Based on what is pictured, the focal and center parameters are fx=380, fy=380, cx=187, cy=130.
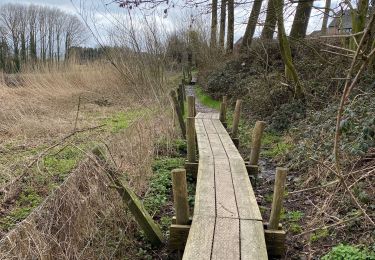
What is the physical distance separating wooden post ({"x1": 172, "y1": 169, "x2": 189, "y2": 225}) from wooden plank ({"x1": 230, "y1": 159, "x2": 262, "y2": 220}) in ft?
1.66

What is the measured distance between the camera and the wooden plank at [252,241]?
9.08 ft

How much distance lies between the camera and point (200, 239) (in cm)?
297

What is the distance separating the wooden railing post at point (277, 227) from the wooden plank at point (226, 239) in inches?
14.5

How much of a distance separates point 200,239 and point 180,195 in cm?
53

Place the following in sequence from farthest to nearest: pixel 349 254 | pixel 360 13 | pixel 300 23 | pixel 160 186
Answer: pixel 300 23 → pixel 360 13 → pixel 160 186 → pixel 349 254

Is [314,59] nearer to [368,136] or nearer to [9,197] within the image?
[368,136]

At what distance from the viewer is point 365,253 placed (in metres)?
3.23

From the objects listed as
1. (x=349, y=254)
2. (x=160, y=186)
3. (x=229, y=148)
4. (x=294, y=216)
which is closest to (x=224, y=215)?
(x=349, y=254)

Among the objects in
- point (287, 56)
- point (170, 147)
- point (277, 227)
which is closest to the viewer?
point (277, 227)

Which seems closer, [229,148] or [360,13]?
[229,148]

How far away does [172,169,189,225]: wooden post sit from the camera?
332cm

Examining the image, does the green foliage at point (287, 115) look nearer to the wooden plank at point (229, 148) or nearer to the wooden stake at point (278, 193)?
the wooden plank at point (229, 148)

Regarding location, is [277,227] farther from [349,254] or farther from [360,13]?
[360,13]

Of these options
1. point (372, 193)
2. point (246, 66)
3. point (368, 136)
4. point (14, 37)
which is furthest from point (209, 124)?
point (14, 37)
